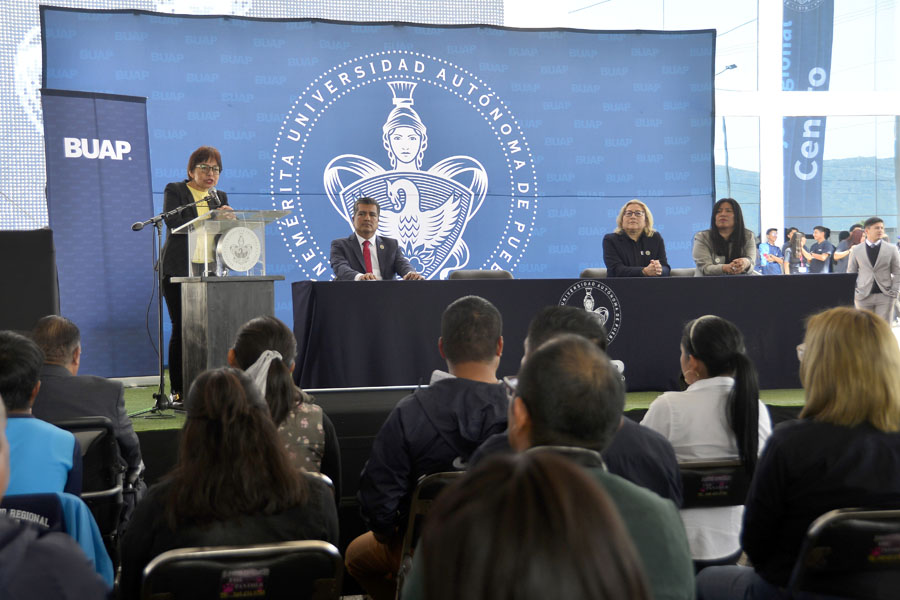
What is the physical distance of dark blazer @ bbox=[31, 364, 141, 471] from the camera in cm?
266

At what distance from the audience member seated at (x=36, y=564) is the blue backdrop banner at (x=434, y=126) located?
17.6 ft

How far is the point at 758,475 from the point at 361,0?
6173 mm

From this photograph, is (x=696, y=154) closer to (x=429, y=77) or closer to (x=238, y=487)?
(x=429, y=77)

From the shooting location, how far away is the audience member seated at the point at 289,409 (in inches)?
92.4

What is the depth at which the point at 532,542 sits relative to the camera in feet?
1.86

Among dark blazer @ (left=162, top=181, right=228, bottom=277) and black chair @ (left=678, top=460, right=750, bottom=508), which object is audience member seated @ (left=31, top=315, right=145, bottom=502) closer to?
dark blazer @ (left=162, top=181, right=228, bottom=277)

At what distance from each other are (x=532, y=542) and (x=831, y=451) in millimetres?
1372

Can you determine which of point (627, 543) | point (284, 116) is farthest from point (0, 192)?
point (627, 543)

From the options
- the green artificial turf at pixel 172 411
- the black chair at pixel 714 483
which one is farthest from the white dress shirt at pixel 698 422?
the green artificial turf at pixel 172 411

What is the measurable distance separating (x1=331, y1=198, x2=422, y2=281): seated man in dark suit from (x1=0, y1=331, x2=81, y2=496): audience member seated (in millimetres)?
2812

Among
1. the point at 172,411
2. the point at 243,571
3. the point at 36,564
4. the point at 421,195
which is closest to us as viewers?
the point at 36,564

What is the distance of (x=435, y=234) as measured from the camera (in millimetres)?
6918

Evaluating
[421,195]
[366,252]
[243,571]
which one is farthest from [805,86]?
[243,571]

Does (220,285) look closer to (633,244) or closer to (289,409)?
(289,409)
